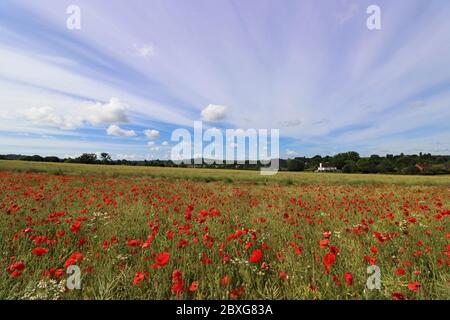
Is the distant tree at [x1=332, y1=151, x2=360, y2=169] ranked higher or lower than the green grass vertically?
higher

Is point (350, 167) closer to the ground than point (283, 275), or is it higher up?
higher up

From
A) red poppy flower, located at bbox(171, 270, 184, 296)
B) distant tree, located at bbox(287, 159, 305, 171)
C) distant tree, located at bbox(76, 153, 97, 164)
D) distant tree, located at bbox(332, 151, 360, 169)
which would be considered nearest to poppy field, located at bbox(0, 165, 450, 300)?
red poppy flower, located at bbox(171, 270, 184, 296)

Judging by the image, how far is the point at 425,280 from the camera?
1918 millimetres

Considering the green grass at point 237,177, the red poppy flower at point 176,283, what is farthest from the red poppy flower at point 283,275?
the green grass at point 237,177

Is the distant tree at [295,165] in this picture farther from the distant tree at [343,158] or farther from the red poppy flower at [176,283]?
the red poppy flower at [176,283]

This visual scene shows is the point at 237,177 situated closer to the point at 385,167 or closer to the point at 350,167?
the point at 350,167

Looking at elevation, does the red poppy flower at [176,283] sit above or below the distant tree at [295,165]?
below

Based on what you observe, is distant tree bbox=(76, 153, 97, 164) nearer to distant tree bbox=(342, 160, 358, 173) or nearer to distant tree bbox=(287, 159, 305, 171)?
distant tree bbox=(287, 159, 305, 171)

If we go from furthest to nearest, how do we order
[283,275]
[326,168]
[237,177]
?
[326,168] → [237,177] → [283,275]

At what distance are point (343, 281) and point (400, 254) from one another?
3.94ft

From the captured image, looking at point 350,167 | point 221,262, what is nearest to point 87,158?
point 221,262
